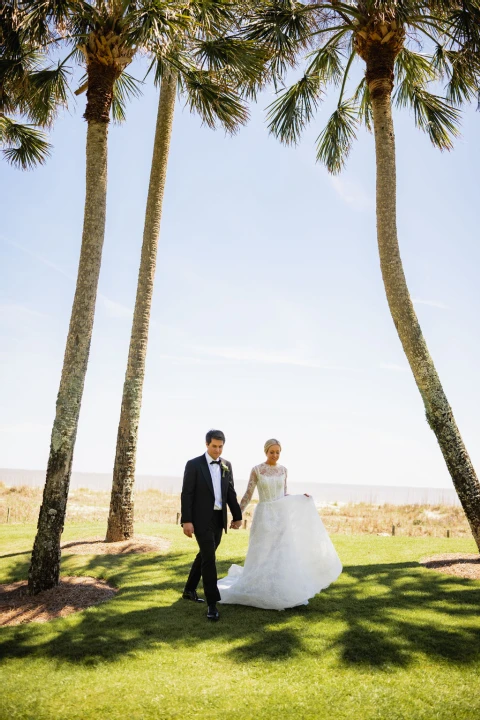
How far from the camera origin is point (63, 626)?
6113mm

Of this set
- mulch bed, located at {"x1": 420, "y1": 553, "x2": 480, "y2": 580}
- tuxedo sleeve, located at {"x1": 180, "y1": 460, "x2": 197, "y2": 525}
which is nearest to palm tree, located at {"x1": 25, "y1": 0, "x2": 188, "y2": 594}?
tuxedo sleeve, located at {"x1": 180, "y1": 460, "x2": 197, "y2": 525}

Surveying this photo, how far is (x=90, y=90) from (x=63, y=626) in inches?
321

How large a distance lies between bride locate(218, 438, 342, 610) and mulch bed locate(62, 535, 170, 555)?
374 cm

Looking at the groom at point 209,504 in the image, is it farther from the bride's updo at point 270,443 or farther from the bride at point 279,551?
the bride's updo at point 270,443

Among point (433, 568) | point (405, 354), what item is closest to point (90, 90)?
point (405, 354)

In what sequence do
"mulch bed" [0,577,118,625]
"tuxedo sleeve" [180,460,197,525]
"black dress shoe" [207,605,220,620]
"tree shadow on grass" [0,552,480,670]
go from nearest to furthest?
"tree shadow on grass" [0,552,480,670] < "black dress shoe" [207,605,220,620] < "tuxedo sleeve" [180,460,197,525] < "mulch bed" [0,577,118,625]

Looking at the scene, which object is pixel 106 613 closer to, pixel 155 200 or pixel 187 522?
pixel 187 522

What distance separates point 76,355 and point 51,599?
3.43 metres

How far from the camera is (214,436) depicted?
254 inches

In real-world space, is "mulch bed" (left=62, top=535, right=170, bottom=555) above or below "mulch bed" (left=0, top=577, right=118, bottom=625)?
above

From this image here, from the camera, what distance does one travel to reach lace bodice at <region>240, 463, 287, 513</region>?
22.7 ft

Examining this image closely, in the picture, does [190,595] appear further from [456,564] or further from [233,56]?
[233,56]

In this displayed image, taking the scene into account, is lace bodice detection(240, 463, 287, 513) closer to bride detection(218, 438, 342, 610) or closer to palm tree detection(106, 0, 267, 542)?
bride detection(218, 438, 342, 610)

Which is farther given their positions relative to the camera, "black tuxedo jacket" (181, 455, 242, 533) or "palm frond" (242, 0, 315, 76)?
"palm frond" (242, 0, 315, 76)
